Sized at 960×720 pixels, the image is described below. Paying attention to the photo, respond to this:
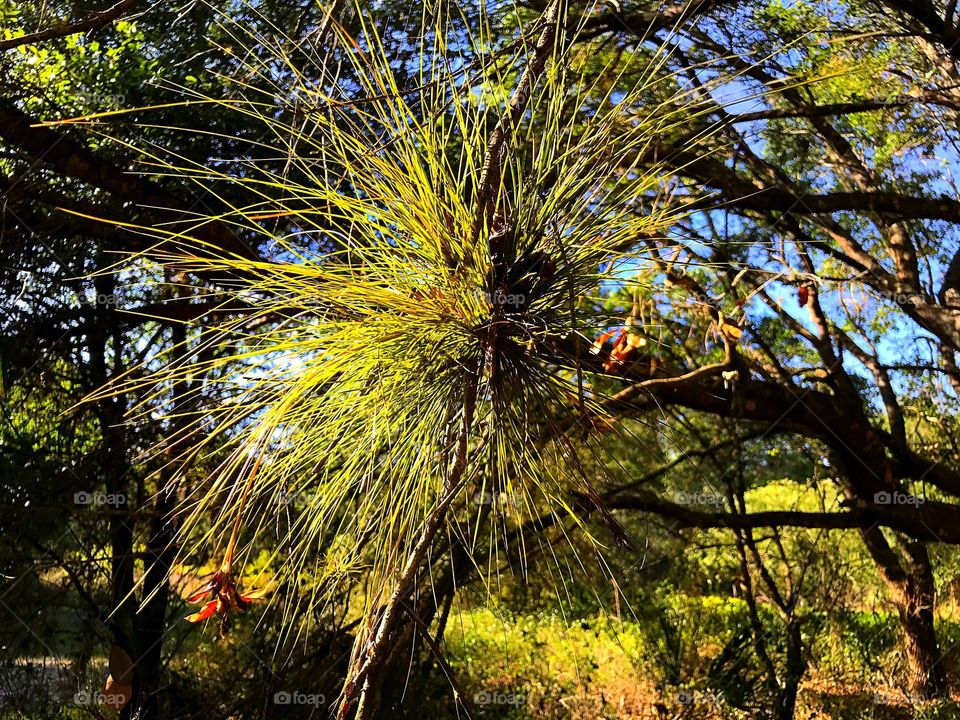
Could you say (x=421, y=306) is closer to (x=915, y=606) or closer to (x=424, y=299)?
(x=424, y=299)

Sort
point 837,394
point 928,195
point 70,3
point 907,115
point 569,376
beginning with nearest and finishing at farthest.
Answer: point 569,376, point 70,3, point 837,394, point 907,115, point 928,195

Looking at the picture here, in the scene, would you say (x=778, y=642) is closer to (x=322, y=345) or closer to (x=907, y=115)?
(x=907, y=115)

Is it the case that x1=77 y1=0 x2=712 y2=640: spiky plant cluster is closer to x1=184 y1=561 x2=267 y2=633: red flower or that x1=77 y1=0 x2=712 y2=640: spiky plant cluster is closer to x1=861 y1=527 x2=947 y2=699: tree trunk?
x1=184 y1=561 x2=267 y2=633: red flower

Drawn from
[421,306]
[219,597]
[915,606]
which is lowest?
[915,606]

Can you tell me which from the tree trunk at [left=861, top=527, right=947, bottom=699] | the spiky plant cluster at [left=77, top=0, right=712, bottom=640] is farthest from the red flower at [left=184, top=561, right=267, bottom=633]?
the tree trunk at [left=861, top=527, right=947, bottom=699]

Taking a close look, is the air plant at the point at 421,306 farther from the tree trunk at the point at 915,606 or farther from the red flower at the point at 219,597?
the tree trunk at the point at 915,606

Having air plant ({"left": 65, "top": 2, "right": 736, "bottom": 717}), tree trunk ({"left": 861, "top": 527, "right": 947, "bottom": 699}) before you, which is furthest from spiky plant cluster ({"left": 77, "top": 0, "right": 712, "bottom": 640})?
tree trunk ({"left": 861, "top": 527, "right": 947, "bottom": 699})

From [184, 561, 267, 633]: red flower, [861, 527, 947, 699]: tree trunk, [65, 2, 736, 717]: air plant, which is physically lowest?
[861, 527, 947, 699]: tree trunk

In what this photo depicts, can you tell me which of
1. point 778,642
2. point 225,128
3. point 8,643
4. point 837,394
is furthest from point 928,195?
point 8,643

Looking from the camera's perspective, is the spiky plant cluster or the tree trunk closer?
the spiky plant cluster

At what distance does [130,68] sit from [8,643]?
1591 mm

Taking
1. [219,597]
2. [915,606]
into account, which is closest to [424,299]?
[219,597]

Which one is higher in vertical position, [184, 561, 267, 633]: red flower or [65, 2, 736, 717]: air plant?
[65, 2, 736, 717]: air plant

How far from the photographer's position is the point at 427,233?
0.77 metres
